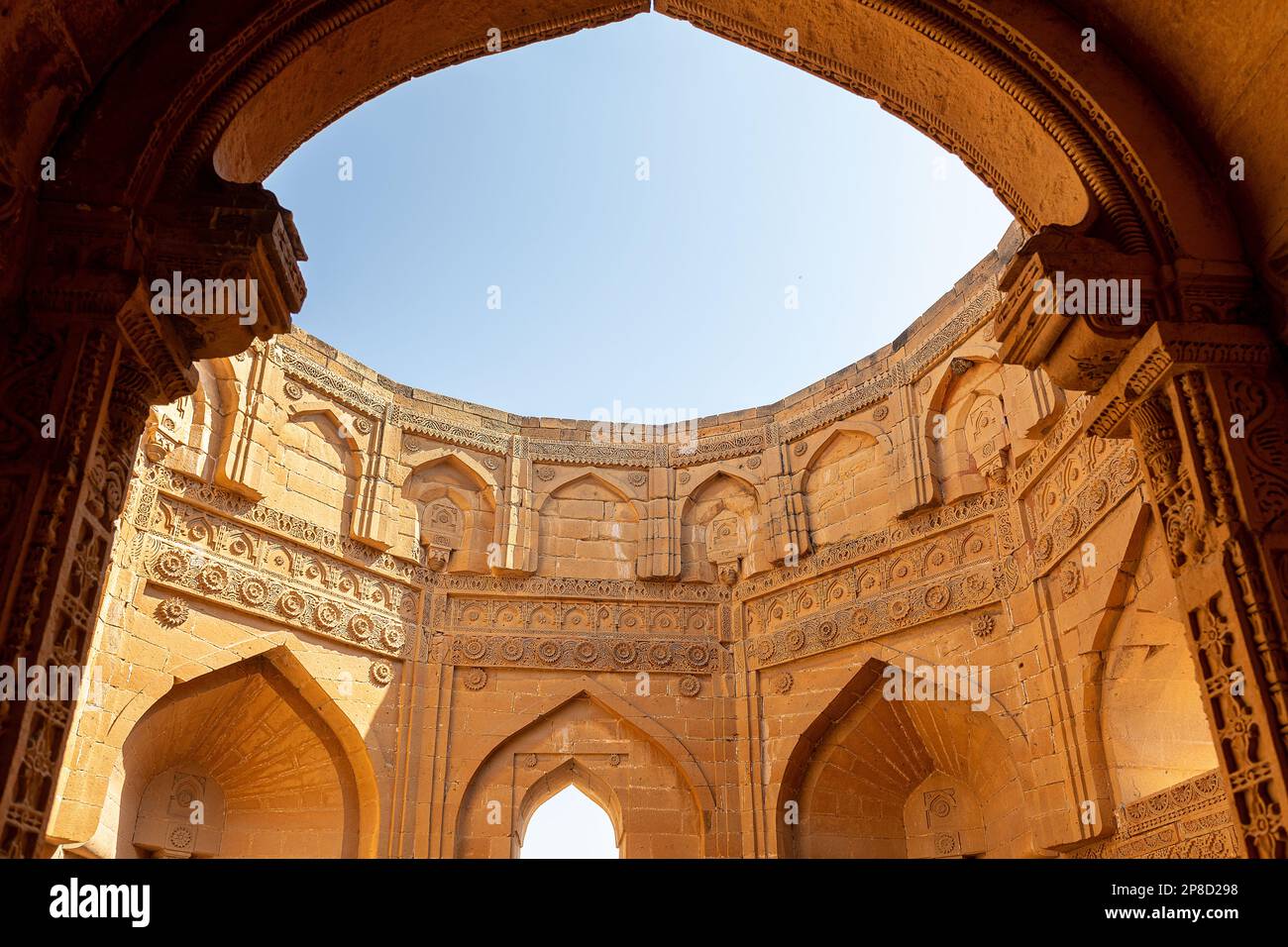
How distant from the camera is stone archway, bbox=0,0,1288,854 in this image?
387 centimetres

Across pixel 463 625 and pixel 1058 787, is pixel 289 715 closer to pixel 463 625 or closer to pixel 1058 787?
pixel 463 625

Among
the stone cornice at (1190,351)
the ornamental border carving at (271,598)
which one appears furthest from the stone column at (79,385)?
the ornamental border carving at (271,598)

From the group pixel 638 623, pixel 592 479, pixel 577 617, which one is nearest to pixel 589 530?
pixel 592 479

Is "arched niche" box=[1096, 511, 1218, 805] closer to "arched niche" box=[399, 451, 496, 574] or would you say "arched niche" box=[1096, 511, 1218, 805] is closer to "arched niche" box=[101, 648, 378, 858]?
"arched niche" box=[399, 451, 496, 574]

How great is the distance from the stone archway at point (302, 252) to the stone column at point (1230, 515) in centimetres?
1

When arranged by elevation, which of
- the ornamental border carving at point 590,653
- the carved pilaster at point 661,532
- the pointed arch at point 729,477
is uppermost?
the pointed arch at point 729,477

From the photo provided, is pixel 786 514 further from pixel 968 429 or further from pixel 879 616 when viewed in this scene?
pixel 968 429

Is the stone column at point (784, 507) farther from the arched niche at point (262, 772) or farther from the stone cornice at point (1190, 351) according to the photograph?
the stone cornice at point (1190, 351)

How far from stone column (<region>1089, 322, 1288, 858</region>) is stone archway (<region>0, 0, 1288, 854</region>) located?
1 centimetres

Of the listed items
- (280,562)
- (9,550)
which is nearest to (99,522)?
(9,550)

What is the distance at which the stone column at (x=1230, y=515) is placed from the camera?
12.5 ft

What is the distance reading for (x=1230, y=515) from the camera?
163 inches

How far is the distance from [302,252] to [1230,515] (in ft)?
14.2

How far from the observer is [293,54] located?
503cm
